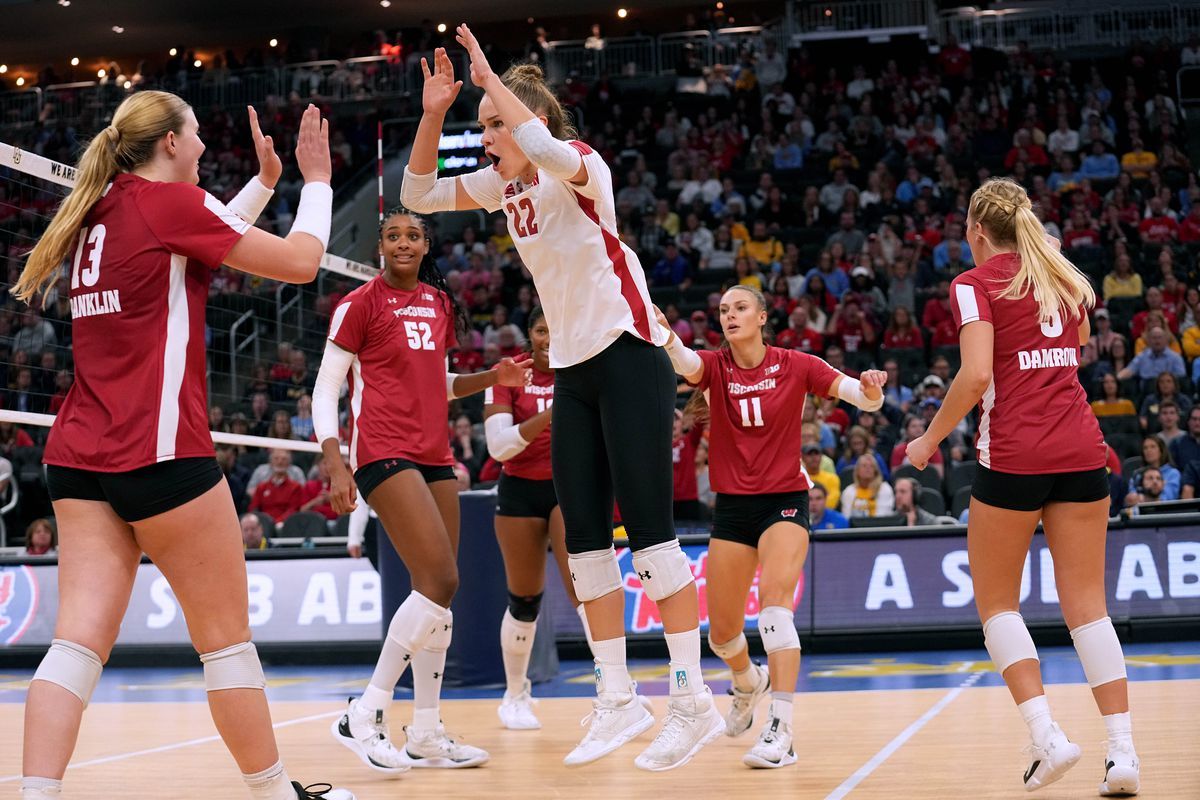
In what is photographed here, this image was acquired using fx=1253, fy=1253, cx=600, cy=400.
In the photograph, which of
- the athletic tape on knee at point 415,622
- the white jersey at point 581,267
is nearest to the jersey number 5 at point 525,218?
the white jersey at point 581,267

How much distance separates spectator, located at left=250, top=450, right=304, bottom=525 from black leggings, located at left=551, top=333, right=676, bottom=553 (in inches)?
385

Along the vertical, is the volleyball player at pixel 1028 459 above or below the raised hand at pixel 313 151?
below

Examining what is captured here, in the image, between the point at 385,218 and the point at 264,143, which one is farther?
the point at 385,218

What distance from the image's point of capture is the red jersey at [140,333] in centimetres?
324

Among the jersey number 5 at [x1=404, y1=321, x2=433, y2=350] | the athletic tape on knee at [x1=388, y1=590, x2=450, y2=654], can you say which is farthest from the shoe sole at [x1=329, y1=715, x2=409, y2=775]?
the jersey number 5 at [x1=404, y1=321, x2=433, y2=350]

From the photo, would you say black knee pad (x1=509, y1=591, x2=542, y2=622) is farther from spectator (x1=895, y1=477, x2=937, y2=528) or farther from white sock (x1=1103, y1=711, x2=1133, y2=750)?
spectator (x1=895, y1=477, x2=937, y2=528)

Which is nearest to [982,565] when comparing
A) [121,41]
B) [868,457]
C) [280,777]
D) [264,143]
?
[280,777]

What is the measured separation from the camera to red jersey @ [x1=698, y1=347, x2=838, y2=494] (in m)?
5.41

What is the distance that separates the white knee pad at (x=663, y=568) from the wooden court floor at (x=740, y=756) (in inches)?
25.5

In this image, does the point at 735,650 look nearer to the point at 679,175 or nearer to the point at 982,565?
the point at 982,565

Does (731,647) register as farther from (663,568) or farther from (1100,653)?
(1100,653)

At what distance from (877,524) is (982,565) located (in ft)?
20.8

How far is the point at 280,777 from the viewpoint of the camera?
11.1ft

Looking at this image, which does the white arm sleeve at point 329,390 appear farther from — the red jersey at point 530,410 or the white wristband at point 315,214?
the white wristband at point 315,214
